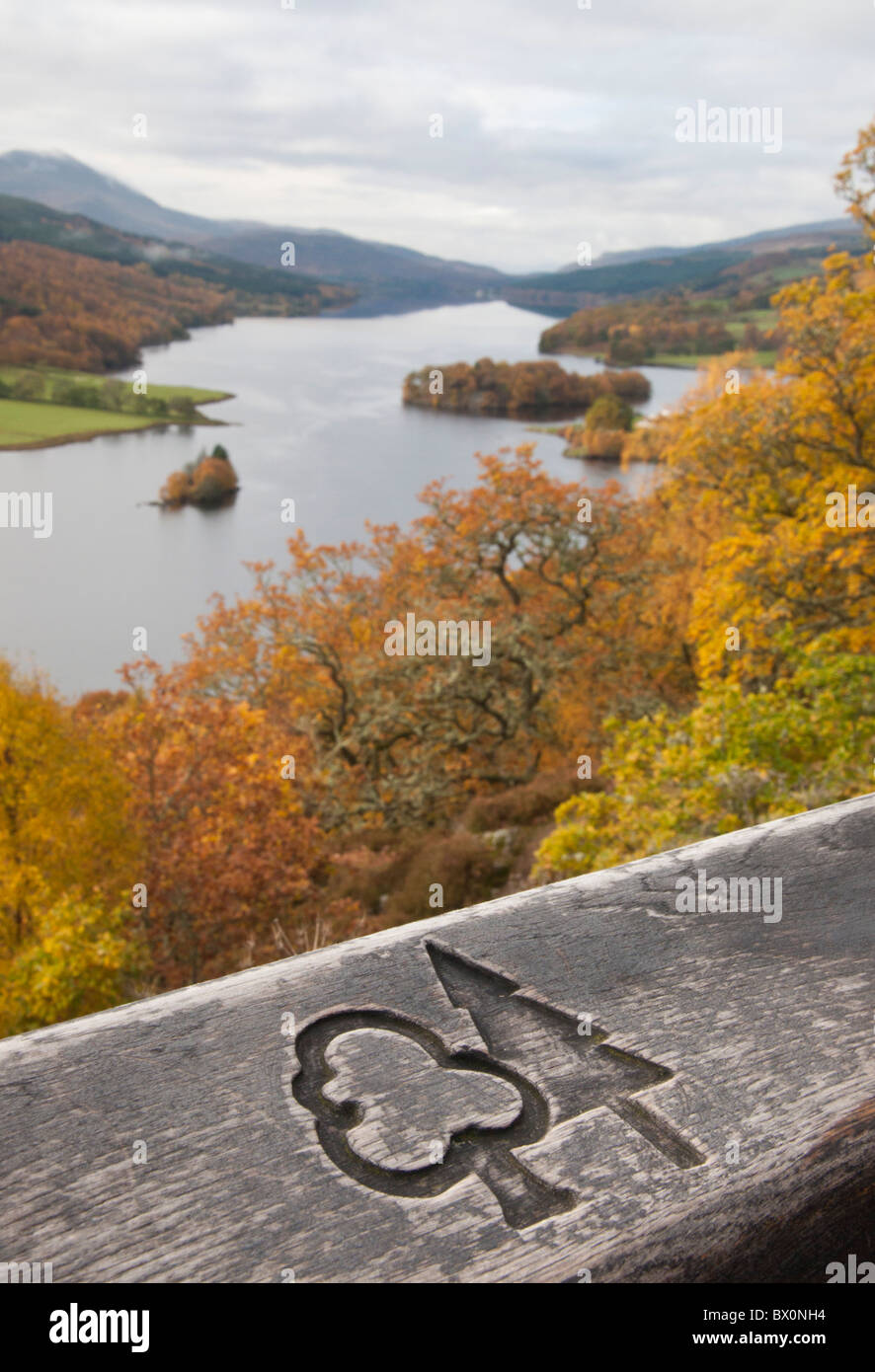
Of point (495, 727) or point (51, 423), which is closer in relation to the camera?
point (495, 727)

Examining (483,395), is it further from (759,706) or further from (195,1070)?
(195,1070)

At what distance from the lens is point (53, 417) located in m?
38.1

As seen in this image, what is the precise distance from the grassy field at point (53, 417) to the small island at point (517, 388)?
14171mm

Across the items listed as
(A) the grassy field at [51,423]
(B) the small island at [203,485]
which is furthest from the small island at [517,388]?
(A) the grassy field at [51,423]

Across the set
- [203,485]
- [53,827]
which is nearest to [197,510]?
[203,485]

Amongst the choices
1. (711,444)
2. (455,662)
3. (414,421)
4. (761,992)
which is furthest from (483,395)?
(761,992)

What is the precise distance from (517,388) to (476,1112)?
1702 inches

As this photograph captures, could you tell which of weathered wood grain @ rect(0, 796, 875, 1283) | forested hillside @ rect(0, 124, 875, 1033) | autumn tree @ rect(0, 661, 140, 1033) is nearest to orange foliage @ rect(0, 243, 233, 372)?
forested hillside @ rect(0, 124, 875, 1033)

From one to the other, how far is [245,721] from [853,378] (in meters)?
11.9

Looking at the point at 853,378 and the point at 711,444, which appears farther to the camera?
the point at 711,444

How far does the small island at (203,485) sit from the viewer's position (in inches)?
1761

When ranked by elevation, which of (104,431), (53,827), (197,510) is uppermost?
(104,431)

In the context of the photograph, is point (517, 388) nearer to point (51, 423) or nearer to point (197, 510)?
point (197, 510)

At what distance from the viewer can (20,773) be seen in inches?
506
